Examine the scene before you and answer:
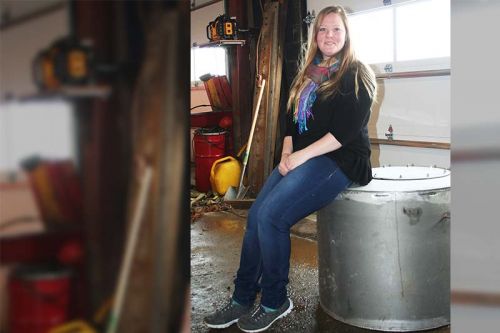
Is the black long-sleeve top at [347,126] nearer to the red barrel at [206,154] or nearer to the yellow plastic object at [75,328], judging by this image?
the yellow plastic object at [75,328]

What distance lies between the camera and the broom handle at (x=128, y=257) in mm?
400

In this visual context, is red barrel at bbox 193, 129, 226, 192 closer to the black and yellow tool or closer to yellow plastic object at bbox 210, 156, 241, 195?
yellow plastic object at bbox 210, 156, 241, 195

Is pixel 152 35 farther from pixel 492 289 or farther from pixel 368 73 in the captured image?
pixel 368 73

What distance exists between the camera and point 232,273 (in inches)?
124

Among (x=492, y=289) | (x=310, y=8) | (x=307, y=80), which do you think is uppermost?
(x=310, y=8)

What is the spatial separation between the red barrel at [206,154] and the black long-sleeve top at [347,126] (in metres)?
3.62

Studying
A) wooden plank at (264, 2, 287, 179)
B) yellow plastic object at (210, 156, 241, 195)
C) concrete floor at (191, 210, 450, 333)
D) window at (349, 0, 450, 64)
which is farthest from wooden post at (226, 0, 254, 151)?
window at (349, 0, 450, 64)

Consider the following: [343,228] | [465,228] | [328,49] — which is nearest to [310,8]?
[328,49]

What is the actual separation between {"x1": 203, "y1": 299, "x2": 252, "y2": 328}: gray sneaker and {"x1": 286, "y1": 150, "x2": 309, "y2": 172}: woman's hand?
0.72 metres

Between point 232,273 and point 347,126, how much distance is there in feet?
4.73

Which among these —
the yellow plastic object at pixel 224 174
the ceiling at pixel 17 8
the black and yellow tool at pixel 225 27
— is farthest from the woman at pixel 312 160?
the black and yellow tool at pixel 225 27

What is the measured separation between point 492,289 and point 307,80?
174 cm

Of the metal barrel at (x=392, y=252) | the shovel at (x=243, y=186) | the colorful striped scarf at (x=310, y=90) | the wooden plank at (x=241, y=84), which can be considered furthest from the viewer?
the wooden plank at (x=241, y=84)

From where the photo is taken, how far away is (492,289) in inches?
25.3
